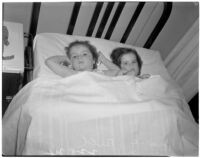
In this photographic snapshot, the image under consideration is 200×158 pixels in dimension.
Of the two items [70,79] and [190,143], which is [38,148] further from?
[190,143]

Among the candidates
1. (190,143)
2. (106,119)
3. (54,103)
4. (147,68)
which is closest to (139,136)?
(106,119)

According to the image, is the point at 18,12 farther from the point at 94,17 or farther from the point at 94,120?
the point at 94,120

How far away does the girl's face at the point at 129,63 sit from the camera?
146cm

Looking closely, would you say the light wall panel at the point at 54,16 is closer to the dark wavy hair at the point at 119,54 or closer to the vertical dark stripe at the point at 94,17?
the vertical dark stripe at the point at 94,17

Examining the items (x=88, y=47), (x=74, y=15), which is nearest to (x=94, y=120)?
(x=88, y=47)

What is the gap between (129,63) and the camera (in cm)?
147

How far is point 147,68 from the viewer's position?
1.53m

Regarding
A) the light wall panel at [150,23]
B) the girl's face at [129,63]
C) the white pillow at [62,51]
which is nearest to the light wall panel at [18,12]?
the white pillow at [62,51]

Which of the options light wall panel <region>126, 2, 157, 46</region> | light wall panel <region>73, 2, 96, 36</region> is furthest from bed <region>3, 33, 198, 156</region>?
light wall panel <region>126, 2, 157, 46</region>

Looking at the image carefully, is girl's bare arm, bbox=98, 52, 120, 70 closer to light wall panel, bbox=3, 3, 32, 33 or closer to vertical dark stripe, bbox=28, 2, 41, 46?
vertical dark stripe, bbox=28, 2, 41, 46

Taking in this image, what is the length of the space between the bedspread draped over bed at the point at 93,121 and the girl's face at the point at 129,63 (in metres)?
0.20

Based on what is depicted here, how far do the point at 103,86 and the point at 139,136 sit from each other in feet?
0.90

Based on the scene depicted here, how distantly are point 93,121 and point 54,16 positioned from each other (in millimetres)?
841

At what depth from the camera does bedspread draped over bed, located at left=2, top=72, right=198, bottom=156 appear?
1.07m
